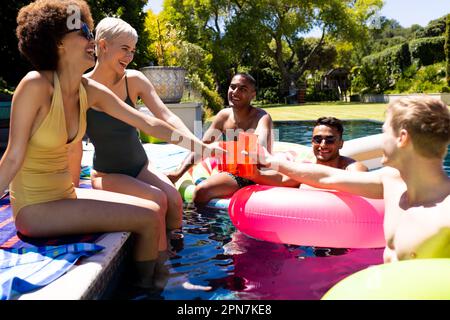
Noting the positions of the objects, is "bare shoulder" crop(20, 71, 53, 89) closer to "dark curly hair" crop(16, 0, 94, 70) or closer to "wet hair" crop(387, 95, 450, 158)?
"dark curly hair" crop(16, 0, 94, 70)

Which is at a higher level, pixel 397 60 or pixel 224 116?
pixel 397 60

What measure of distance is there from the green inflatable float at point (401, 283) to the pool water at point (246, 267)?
86 centimetres

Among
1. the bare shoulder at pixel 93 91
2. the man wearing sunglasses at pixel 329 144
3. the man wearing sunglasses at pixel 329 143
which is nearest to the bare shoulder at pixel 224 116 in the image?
the man wearing sunglasses at pixel 329 144

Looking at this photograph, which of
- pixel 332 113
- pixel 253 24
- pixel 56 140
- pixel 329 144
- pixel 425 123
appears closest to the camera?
pixel 425 123

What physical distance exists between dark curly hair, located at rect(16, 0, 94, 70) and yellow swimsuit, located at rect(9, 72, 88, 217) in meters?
0.12

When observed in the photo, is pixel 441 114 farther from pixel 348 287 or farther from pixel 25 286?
pixel 25 286

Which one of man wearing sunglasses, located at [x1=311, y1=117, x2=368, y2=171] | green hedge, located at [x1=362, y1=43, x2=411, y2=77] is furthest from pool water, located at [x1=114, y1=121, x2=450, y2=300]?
green hedge, located at [x1=362, y1=43, x2=411, y2=77]

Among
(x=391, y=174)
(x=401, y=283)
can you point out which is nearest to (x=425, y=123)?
(x=391, y=174)

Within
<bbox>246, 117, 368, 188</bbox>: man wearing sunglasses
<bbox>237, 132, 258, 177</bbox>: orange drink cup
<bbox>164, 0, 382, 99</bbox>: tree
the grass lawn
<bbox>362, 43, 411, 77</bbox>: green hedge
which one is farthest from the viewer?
<bbox>362, 43, 411, 77</bbox>: green hedge

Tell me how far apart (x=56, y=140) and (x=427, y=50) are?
116 feet

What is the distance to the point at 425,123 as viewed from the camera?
209 centimetres

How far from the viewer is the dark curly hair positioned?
7.99 ft

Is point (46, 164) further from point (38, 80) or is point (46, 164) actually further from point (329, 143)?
point (329, 143)

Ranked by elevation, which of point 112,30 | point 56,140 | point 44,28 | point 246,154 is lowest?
point 246,154
